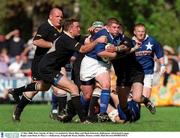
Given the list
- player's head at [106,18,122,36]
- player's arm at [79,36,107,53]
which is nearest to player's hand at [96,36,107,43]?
player's arm at [79,36,107,53]

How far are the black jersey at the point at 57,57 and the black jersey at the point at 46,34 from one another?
35.1 inches

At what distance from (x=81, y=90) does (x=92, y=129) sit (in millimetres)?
2531

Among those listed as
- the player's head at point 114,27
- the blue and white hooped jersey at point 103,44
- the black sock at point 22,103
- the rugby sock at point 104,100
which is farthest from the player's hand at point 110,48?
the black sock at point 22,103

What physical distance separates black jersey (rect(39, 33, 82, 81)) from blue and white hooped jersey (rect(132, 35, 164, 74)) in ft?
6.09

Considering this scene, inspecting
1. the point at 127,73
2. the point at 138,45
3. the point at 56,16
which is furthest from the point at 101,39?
the point at 56,16

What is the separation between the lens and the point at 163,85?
26.1 metres

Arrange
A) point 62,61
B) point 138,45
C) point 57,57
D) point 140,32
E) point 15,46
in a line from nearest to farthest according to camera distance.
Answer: point 57,57
point 62,61
point 138,45
point 140,32
point 15,46

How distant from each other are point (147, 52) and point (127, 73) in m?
0.82

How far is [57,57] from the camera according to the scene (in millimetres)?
15523

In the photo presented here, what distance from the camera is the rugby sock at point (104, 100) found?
1573 cm

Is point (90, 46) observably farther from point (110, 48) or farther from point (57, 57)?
point (57, 57)

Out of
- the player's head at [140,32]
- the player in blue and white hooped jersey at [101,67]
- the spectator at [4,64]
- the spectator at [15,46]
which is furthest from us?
the spectator at [15,46]

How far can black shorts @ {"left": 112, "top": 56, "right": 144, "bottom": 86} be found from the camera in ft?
53.5

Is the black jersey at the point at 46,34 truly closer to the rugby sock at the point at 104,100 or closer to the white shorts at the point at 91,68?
the white shorts at the point at 91,68
